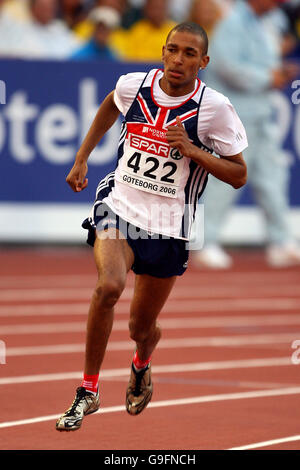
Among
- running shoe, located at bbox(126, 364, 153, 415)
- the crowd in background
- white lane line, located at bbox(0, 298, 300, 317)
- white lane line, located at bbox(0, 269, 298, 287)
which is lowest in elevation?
running shoe, located at bbox(126, 364, 153, 415)

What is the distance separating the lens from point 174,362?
7707 mm

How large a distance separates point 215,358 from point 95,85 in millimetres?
5447

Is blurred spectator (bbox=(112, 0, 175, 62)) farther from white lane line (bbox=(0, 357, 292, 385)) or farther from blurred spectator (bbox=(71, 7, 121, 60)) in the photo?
white lane line (bbox=(0, 357, 292, 385))

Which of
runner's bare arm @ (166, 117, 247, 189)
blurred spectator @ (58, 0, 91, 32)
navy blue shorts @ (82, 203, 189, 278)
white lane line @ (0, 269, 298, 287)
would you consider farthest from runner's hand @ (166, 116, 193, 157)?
blurred spectator @ (58, 0, 91, 32)

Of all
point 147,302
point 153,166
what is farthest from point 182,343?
point 153,166

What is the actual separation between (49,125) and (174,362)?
208 inches

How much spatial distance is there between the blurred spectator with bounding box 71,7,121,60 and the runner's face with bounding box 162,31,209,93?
26.2 ft

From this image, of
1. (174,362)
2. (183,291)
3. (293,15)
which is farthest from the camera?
(293,15)

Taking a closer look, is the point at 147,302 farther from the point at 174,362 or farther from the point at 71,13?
the point at 71,13

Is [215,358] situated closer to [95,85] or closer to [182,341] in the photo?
[182,341]

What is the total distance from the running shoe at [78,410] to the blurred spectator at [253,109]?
6563mm

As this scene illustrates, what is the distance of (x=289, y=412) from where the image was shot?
20.5 ft

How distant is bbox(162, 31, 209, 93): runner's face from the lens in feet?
17.8

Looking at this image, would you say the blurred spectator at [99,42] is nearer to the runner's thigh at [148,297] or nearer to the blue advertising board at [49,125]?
the blue advertising board at [49,125]
